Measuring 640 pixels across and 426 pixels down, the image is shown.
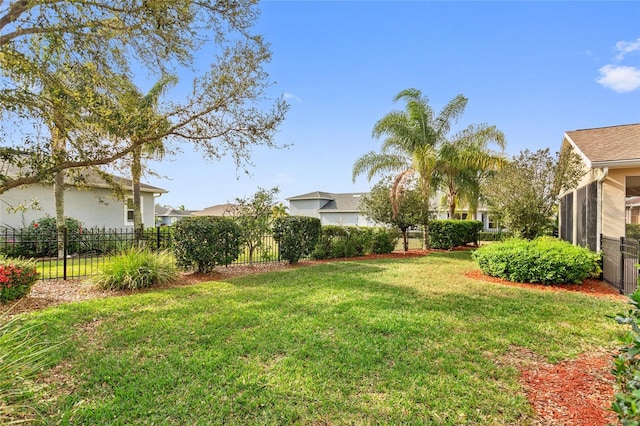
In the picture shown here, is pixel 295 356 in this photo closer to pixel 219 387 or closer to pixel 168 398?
pixel 219 387

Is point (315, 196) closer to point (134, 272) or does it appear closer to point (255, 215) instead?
point (255, 215)

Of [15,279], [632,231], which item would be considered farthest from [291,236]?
[632,231]

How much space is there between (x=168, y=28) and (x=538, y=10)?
932cm

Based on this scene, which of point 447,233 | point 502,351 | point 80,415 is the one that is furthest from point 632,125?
point 80,415

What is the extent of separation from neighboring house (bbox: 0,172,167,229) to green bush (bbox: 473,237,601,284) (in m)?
13.0

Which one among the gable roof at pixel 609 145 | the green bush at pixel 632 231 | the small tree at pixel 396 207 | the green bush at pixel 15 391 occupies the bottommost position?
the green bush at pixel 15 391

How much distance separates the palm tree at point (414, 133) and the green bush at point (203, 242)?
9359 mm

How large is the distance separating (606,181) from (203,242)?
11.5 m

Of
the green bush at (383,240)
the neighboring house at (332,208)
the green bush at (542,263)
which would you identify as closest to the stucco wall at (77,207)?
the green bush at (383,240)

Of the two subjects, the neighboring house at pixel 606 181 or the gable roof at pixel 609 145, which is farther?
the neighboring house at pixel 606 181

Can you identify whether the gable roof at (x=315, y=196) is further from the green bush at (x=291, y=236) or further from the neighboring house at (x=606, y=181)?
the neighboring house at (x=606, y=181)

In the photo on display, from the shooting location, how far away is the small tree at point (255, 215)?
33.9ft

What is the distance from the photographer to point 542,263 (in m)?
8.11

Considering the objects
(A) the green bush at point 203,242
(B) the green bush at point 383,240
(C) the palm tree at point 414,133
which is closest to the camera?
(A) the green bush at point 203,242
